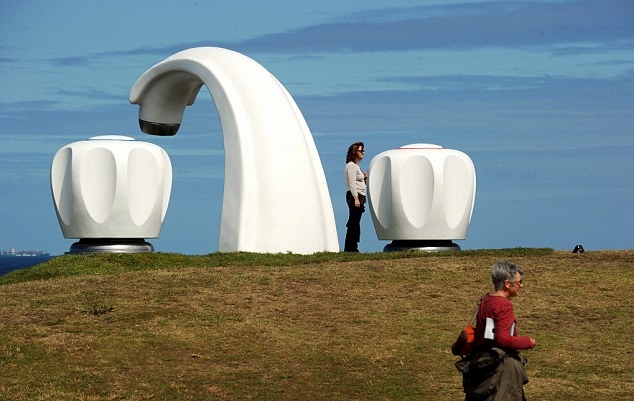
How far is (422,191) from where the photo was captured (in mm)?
21172

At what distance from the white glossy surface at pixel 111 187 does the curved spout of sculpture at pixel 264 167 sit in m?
1.90

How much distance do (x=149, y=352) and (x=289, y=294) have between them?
311 centimetres

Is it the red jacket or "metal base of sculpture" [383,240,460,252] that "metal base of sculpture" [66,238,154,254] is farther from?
the red jacket

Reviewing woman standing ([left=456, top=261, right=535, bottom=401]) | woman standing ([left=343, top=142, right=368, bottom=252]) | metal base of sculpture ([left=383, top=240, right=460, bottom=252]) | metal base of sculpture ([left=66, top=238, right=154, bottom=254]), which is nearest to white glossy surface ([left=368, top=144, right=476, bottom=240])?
metal base of sculpture ([left=383, top=240, right=460, bottom=252])

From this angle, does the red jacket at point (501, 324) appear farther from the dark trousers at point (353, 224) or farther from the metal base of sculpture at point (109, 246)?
the metal base of sculpture at point (109, 246)

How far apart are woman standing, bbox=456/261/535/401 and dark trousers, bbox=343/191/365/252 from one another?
519 inches

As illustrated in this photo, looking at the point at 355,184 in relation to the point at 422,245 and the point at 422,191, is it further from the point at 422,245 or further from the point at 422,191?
the point at 422,245

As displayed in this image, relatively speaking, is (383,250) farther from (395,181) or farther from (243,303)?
(243,303)

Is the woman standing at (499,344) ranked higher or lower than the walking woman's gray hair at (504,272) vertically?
lower

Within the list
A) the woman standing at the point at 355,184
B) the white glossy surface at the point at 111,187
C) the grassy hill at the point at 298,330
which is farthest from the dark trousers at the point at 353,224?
the white glossy surface at the point at 111,187

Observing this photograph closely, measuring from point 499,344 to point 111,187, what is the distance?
1527cm

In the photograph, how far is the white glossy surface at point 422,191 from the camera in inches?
829

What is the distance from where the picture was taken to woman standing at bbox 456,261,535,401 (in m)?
6.99

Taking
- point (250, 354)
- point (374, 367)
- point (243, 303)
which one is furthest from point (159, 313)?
point (374, 367)
